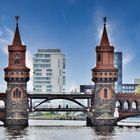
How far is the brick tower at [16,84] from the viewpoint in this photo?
190 metres

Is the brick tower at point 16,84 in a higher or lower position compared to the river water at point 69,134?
higher

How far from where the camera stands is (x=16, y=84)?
192125 mm

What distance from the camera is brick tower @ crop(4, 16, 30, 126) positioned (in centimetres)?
19038

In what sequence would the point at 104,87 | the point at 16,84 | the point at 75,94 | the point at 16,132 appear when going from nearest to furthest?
1. the point at 16,132
2. the point at 16,84
3. the point at 104,87
4. the point at 75,94

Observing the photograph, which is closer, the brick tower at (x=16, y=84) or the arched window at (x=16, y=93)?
the brick tower at (x=16, y=84)

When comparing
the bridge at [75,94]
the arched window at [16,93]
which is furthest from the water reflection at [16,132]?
the arched window at [16,93]

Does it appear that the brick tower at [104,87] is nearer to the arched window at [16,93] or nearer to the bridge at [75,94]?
the bridge at [75,94]

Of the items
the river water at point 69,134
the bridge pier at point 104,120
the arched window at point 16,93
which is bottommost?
the river water at point 69,134

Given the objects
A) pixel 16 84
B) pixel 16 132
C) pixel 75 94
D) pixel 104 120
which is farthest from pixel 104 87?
pixel 16 132

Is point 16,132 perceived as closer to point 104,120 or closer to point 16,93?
point 16,93

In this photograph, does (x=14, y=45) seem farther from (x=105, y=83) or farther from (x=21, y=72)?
(x=105, y=83)

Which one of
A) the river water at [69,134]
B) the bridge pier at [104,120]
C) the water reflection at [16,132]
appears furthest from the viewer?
the bridge pier at [104,120]

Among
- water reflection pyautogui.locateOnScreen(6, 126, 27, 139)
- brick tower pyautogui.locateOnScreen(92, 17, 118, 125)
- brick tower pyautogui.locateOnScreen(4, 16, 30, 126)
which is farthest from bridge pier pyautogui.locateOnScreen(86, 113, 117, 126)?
water reflection pyautogui.locateOnScreen(6, 126, 27, 139)

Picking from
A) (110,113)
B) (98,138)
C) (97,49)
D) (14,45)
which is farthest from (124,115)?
(98,138)
